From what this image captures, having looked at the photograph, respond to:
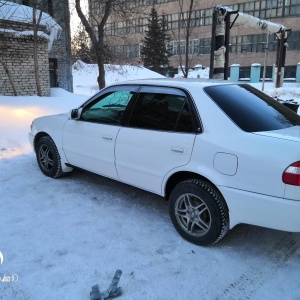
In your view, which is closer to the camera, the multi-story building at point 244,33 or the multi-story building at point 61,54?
the multi-story building at point 61,54

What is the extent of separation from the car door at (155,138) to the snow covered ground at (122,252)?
0.53 meters

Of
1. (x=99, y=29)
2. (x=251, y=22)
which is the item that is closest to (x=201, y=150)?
(x=99, y=29)

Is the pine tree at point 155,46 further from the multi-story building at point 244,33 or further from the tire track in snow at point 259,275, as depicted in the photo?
the tire track in snow at point 259,275

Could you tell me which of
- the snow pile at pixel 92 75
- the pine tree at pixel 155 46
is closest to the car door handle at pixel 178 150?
the snow pile at pixel 92 75

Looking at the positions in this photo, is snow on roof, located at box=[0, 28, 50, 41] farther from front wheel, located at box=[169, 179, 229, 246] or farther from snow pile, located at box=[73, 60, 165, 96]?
snow pile, located at box=[73, 60, 165, 96]

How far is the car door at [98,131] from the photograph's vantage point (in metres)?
3.81

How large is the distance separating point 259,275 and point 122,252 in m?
1.21

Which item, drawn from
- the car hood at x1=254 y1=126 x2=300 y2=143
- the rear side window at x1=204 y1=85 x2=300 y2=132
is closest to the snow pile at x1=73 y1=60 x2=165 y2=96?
the rear side window at x1=204 y1=85 x2=300 y2=132

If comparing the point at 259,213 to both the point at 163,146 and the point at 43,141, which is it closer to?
the point at 163,146

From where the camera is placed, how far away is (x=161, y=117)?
336cm

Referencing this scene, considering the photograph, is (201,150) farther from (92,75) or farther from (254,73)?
(254,73)

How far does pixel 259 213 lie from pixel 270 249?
2.24 ft

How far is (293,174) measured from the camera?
97.6 inches

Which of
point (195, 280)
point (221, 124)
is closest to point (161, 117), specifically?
point (221, 124)
